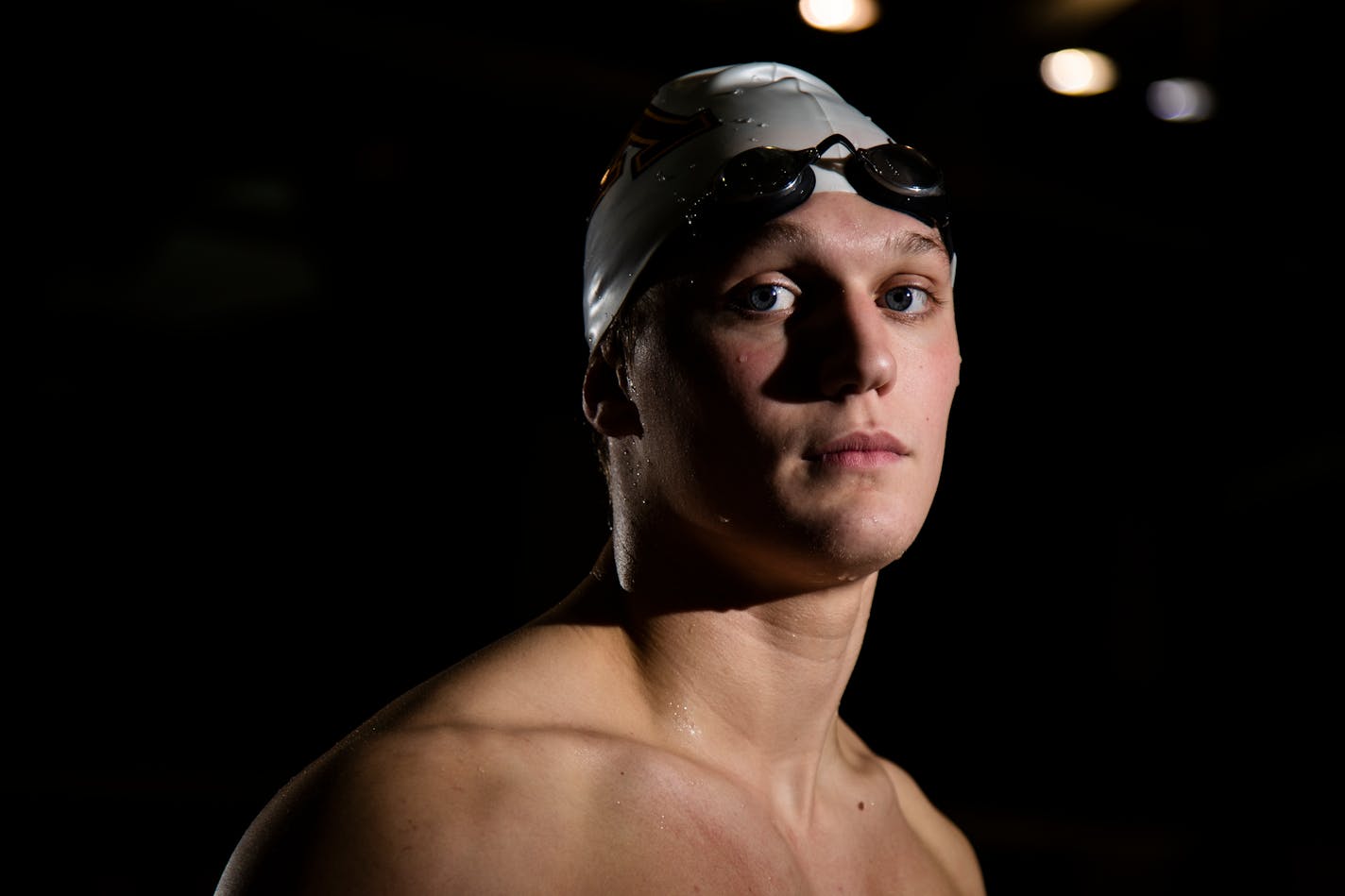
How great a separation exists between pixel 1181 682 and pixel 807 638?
585 centimetres

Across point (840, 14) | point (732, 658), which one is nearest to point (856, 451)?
point (732, 658)

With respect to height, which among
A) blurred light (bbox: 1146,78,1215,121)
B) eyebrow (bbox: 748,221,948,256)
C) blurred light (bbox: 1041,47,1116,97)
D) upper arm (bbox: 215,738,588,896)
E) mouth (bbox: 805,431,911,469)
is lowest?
upper arm (bbox: 215,738,588,896)

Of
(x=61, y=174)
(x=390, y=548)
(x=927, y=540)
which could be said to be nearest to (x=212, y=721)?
(x=390, y=548)

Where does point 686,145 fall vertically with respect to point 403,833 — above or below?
above

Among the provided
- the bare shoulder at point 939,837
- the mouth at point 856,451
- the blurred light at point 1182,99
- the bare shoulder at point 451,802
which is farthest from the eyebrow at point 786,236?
the blurred light at point 1182,99

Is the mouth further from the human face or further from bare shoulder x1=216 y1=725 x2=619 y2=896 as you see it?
bare shoulder x1=216 y1=725 x2=619 y2=896

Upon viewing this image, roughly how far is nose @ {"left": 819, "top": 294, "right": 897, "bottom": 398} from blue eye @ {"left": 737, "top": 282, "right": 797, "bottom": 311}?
0.08 meters

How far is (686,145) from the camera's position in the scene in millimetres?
2264

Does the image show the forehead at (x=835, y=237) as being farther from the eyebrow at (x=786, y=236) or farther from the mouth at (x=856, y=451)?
the mouth at (x=856, y=451)

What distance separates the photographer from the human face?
1.88 m

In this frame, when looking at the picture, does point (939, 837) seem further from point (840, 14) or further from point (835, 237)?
point (840, 14)

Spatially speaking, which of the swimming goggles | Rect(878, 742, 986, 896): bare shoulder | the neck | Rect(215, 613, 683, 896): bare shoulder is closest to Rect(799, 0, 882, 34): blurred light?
the swimming goggles

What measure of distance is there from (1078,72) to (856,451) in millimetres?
4656

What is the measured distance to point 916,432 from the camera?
195 centimetres
